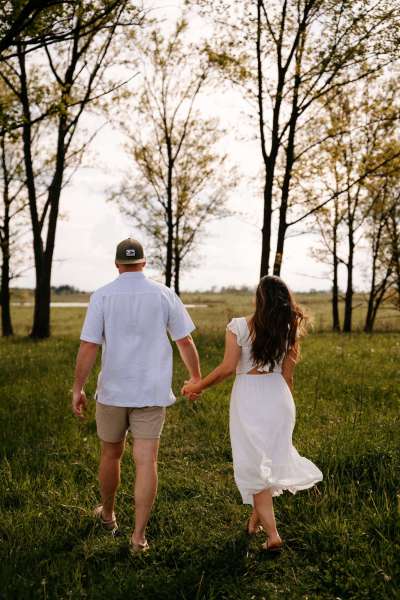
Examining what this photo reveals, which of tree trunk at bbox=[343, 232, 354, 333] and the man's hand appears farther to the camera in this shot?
tree trunk at bbox=[343, 232, 354, 333]

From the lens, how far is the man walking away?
414 cm

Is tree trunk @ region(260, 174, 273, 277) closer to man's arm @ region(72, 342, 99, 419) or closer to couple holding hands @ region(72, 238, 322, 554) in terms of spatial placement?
couple holding hands @ region(72, 238, 322, 554)

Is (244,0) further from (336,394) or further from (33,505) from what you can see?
(33,505)

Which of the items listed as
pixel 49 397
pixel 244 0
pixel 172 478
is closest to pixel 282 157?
pixel 244 0

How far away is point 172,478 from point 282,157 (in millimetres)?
18485

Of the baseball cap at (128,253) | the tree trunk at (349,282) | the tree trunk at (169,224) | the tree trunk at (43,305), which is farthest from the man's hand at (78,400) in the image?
the tree trunk at (349,282)

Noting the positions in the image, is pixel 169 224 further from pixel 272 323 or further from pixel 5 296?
pixel 272 323

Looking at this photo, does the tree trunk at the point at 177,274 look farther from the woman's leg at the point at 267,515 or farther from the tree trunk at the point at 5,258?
the woman's leg at the point at 267,515

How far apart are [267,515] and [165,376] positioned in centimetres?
136

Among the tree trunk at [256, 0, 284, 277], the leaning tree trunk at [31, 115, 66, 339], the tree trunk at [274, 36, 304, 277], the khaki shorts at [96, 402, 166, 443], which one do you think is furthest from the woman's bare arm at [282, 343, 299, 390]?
the leaning tree trunk at [31, 115, 66, 339]

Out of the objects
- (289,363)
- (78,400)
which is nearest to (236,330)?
(289,363)

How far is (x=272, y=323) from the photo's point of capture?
165 inches

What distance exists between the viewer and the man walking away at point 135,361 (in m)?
4.14

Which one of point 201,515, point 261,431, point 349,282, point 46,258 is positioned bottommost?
point 201,515
